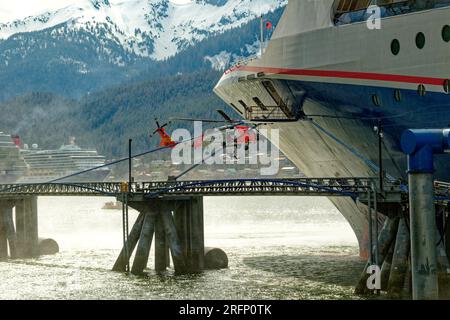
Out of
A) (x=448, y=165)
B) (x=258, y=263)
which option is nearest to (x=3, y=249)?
(x=258, y=263)

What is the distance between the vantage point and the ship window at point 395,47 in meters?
39.3

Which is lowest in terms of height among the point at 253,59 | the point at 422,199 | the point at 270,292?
the point at 270,292

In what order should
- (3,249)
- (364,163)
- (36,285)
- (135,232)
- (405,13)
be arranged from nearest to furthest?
(405,13), (364,163), (36,285), (135,232), (3,249)

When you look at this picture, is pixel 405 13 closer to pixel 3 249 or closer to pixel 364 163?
pixel 364 163

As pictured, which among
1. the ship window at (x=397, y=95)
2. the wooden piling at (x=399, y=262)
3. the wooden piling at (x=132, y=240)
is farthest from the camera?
the wooden piling at (x=132, y=240)

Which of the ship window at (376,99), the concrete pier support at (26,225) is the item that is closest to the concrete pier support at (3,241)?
the concrete pier support at (26,225)

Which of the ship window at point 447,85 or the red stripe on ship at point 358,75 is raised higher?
the red stripe on ship at point 358,75

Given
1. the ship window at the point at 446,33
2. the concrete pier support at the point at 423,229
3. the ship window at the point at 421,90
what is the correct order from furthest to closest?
1. the ship window at the point at 421,90
2. the ship window at the point at 446,33
3. the concrete pier support at the point at 423,229

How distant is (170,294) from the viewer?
44938 mm

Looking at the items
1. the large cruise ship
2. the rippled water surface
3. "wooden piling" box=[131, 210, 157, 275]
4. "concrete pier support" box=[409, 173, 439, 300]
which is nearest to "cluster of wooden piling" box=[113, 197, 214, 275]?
"wooden piling" box=[131, 210, 157, 275]

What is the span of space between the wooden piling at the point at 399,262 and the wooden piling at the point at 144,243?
16.0 meters

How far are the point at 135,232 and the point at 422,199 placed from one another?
3034 centimetres

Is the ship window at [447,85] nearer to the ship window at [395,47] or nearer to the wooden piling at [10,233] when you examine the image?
the ship window at [395,47]

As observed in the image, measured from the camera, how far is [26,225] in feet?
216
